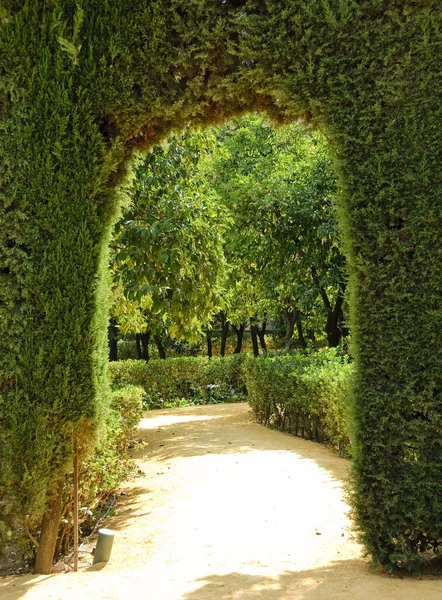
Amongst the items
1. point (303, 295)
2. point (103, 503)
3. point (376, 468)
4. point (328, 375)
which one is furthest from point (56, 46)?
point (303, 295)

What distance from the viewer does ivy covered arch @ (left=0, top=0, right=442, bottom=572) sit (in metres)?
4.43

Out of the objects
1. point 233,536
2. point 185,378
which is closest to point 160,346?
point 185,378

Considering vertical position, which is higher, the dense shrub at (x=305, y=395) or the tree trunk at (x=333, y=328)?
the tree trunk at (x=333, y=328)

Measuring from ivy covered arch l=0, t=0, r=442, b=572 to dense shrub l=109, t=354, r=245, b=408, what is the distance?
47.0 feet

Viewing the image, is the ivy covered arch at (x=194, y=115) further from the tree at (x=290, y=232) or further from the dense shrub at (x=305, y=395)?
the tree at (x=290, y=232)

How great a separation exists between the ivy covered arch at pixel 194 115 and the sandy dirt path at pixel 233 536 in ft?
1.73

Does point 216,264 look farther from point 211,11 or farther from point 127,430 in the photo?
point 211,11

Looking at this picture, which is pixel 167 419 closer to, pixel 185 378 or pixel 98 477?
pixel 185 378

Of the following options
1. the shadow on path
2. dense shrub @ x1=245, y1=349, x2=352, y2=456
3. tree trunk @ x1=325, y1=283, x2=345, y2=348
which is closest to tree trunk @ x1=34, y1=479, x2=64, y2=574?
the shadow on path

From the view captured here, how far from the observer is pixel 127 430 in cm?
874

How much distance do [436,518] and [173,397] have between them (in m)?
15.7

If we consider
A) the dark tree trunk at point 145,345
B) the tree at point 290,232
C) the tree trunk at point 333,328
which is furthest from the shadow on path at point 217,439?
the dark tree trunk at point 145,345

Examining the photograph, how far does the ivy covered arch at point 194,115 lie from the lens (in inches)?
174

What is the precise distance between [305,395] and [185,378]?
30.3 ft
